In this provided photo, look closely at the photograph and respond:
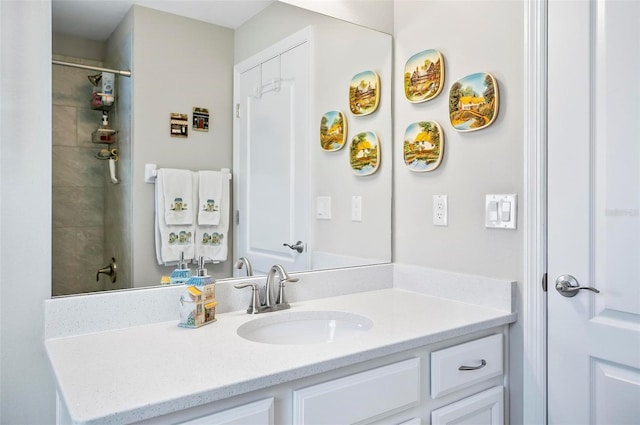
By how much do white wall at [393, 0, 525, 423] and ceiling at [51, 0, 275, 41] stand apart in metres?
0.72

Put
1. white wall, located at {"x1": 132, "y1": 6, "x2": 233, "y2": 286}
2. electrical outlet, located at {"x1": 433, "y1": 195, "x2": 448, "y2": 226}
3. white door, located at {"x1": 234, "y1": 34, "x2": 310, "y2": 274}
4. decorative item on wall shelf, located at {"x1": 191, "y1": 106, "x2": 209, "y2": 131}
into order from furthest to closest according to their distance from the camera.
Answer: electrical outlet, located at {"x1": 433, "y1": 195, "x2": 448, "y2": 226}, white door, located at {"x1": 234, "y1": 34, "x2": 310, "y2": 274}, decorative item on wall shelf, located at {"x1": 191, "y1": 106, "x2": 209, "y2": 131}, white wall, located at {"x1": 132, "y1": 6, "x2": 233, "y2": 286}

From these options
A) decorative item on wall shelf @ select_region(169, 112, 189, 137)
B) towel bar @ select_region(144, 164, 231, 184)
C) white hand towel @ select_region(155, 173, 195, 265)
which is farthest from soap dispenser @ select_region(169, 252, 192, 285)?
decorative item on wall shelf @ select_region(169, 112, 189, 137)

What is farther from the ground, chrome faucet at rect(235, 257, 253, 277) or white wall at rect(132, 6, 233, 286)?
white wall at rect(132, 6, 233, 286)

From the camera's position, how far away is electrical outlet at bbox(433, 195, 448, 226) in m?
1.71

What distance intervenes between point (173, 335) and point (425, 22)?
5.03 feet

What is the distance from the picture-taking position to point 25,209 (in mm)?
1169

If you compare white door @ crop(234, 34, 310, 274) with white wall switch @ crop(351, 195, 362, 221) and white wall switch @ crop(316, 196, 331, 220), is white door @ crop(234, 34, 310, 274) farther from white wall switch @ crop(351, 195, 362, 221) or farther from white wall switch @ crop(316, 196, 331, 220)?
white wall switch @ crop(351, 195, 362, 221)

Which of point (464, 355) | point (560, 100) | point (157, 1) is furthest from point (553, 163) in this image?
point (157, 1)

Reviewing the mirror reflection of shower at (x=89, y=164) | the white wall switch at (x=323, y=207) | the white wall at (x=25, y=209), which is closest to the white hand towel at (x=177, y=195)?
the mirror reflection of shower at (x=89, y=164)

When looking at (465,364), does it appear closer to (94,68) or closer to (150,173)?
(150,173)

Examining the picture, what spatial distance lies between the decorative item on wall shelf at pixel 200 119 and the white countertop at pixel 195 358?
64cm

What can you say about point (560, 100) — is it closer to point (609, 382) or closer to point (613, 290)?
point (613, 290)

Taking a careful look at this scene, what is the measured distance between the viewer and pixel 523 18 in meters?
1.44

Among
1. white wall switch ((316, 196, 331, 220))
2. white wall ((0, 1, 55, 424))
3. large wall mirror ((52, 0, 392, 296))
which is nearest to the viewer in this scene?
white wall ((0, 1, 55, 424))
